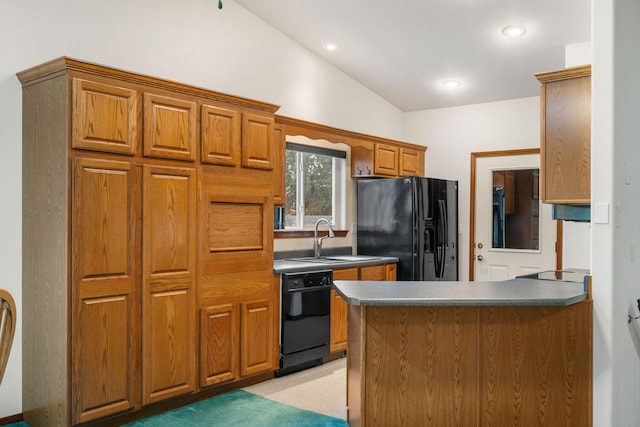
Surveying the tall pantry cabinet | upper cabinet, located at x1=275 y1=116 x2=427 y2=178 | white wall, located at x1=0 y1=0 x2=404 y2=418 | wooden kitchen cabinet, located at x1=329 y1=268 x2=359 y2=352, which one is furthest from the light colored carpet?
upper cabinet, located at x1=275 y1=116 x2=427 y2=178

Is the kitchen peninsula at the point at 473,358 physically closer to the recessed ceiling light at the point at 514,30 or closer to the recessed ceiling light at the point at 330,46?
the recessed ceiling light at the point at 514,30

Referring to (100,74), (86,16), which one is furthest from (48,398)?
(86,16)

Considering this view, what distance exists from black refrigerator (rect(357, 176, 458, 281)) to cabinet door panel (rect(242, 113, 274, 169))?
1.80 metres

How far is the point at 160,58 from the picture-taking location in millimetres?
3934

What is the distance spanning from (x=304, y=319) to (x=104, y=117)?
2.16 metres

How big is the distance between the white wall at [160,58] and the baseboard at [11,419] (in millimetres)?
30

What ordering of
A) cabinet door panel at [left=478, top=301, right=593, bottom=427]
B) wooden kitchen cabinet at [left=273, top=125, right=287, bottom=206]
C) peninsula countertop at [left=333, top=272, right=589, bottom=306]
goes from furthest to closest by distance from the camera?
1. wooden kitchen cabinet at [left=273, top=125, right=287, bottom=206]
2. cabinet door panel at [left=478, top=301, right=593, bottom=427]
3. peninsula countertop at [left=333, top=272, right=589, bottom=306]

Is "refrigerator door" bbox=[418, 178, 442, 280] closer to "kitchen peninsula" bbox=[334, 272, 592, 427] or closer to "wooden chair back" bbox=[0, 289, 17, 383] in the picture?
"kitchen peninsula" bbox=[334, 272, 592, 427]

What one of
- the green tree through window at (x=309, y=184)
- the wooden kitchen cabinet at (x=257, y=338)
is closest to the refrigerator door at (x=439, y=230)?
the green tree through window at (x=309, y=184)

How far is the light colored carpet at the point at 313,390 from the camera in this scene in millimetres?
3553

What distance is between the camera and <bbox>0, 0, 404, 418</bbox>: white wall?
317 cm

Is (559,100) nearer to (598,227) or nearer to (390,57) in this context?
(598,227)

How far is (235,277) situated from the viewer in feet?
12.3

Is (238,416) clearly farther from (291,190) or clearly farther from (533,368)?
(291,190)
